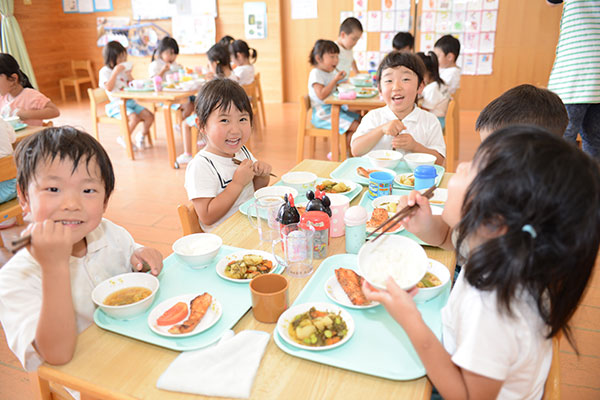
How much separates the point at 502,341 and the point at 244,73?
4.71 metres

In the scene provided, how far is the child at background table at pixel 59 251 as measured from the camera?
896 millimetres

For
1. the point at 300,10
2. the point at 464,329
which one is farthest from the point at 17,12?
the point at 464,329

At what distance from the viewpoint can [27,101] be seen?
10.9 feet

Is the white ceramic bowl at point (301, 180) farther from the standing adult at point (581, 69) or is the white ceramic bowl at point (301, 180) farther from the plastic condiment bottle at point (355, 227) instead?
the standing adult at point (581, 69)

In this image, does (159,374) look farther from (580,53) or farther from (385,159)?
(580,53)

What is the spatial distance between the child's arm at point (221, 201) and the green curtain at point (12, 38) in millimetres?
6267

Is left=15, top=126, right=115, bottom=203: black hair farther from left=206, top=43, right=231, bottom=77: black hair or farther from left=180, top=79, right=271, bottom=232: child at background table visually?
left=206, top=43, right=231, bottom=77: black hair

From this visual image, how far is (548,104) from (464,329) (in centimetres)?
102

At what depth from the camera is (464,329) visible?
0.84 metres

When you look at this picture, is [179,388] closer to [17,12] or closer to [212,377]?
Answer: [212,377]

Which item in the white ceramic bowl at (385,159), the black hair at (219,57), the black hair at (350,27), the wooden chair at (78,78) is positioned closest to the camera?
the white ceramic bowl at (385,159)

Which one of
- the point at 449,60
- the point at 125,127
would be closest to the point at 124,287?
the point at 125,127

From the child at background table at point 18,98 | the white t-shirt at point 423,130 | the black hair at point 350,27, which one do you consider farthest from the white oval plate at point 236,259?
the black hair at point 350,27

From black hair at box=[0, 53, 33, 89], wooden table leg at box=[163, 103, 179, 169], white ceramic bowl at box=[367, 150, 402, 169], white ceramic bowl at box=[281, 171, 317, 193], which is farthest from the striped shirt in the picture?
black hair at box=[0, 53, 33, 89]
